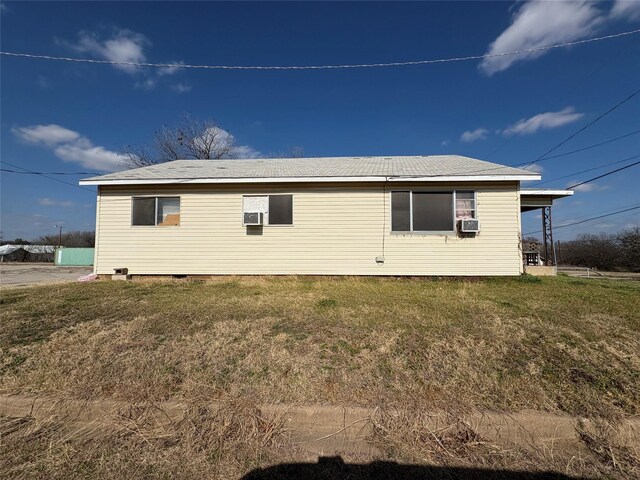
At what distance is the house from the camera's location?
8.80 meters

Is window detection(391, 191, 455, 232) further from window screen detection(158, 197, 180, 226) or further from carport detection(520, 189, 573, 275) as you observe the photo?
window screen detection(158, 197, 180, 226)

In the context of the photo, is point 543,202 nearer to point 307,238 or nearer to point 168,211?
point 307,238

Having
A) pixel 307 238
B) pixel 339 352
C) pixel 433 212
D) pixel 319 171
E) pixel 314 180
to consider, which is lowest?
pixel 339 352

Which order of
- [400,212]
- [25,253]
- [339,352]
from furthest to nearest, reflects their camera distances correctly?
[25,253] → [400,212] → [339,352]

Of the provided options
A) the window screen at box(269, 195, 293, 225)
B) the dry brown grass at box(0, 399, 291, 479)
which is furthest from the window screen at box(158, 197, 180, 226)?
the dry brown grass at box(0, 399, 291, 479)

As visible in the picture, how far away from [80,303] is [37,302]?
0.82 metres

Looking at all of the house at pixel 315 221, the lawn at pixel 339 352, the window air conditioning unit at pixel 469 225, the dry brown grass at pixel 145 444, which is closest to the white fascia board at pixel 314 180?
the house at pixel 315 221

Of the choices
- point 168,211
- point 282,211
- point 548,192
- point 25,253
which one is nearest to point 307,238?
point 282,211

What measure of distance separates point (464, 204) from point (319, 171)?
400cm

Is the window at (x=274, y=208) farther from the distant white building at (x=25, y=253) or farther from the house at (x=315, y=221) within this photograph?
the distant white building at (x=25, y=253)

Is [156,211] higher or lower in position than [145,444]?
higher

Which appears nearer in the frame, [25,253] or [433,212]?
[433,212]

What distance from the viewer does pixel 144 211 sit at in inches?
376

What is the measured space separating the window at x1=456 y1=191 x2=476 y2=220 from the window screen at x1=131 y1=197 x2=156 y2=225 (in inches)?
325
